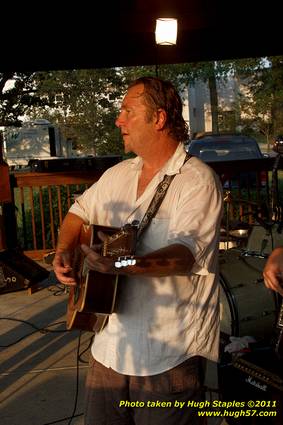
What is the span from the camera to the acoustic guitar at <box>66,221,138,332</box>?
199 cm

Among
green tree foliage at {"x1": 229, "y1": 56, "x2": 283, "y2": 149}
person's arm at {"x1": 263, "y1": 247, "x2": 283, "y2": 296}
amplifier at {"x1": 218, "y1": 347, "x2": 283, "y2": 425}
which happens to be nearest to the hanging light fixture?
amplifier at {"x1": 218, "y1": 347, "x2": 283, "y2": 425}

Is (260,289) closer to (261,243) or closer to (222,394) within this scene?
(261,243)

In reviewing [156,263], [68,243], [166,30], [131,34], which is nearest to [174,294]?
[156,263]

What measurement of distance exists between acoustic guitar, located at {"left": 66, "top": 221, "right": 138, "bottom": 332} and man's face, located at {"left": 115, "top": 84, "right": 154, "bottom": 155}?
12.9 inches

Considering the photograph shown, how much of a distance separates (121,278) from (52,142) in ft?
69.7

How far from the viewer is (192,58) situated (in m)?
8.02

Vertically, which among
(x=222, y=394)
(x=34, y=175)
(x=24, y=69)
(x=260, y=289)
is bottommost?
(x=222, y=394)

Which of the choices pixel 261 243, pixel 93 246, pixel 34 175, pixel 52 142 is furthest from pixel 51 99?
pixel 93 246

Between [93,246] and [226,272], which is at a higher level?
[93,246]

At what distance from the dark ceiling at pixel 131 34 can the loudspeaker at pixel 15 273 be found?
249 cm

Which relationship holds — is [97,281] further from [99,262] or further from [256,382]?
[256,382]

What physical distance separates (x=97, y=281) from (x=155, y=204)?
1.17ft

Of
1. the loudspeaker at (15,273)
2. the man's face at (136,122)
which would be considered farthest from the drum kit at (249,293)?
the man's face at (136,122)

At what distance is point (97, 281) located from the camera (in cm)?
215
